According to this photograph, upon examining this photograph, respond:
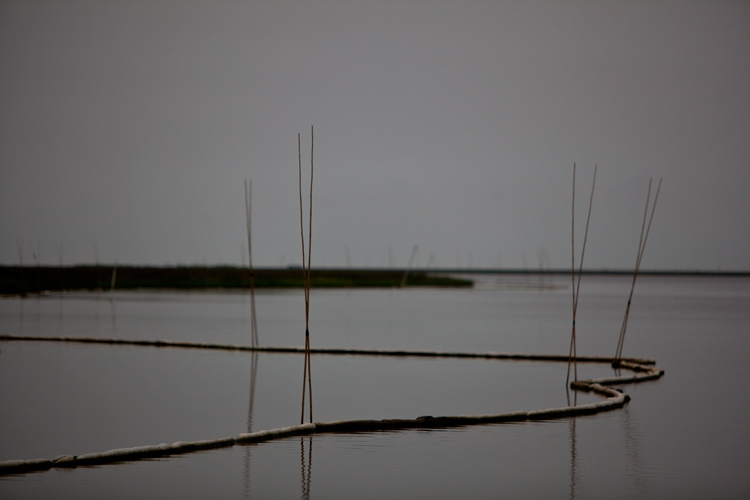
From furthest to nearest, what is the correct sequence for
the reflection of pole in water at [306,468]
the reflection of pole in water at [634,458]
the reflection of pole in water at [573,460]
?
the reflection of pole in water at [634,458], the reflection of pole in water at [573,460], the reflection of pole in water at [306,468]

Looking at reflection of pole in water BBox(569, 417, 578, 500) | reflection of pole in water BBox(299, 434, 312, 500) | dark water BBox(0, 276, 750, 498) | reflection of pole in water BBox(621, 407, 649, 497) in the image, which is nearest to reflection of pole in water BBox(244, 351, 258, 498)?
dark water BBox(0, 276, 750, 498)

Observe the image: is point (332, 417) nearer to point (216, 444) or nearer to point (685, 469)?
point (216, 444)

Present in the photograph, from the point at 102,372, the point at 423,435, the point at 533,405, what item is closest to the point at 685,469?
the point at 423,435

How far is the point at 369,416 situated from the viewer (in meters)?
9.08

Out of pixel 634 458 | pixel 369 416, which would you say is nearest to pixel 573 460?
pixel 634 458

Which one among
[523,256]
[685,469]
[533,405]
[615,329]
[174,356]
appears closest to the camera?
[685,469]

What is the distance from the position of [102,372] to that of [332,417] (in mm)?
4748

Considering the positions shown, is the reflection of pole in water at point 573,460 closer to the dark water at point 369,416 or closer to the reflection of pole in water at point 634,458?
the dark water at point 369,416

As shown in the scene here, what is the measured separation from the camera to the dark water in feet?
20.5

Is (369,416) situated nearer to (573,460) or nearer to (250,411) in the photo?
(250,411)

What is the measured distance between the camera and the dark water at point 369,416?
6.26m

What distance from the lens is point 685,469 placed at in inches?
271

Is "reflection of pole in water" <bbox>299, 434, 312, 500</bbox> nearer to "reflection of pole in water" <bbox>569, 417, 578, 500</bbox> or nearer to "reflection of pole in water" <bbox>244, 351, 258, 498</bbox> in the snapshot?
"reflection of pole in water" <bbox>244, 351, 258, 498</bbox>

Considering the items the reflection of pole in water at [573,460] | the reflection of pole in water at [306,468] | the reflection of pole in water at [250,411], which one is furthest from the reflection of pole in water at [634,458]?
the reflection of pole in water at [250,411]
